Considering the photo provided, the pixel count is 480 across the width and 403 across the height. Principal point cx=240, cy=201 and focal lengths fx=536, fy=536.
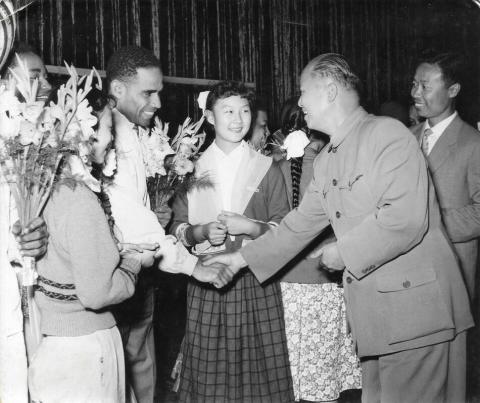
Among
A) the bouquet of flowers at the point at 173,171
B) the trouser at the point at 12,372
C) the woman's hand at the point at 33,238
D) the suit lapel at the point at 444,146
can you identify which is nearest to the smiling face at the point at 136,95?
the bouquet of flowers at the point at 173,171

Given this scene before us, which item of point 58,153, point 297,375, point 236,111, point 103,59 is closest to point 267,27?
point 103,59

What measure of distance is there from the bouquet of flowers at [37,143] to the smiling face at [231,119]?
1.20 meters

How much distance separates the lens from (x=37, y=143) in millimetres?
1875

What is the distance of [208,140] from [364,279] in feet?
12.6

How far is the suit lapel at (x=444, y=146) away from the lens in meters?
3.38

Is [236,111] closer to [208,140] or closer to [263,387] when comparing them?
[263,387]

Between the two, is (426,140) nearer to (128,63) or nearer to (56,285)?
(128,63)

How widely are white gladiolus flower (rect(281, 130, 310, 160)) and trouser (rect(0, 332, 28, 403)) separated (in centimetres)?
173

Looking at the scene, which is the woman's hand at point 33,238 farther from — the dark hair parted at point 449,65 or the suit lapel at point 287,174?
the dark hair parted at point 449,65

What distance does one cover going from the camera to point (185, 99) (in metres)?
6.06

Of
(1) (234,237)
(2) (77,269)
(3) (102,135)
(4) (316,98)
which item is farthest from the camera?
(1) (234,237)

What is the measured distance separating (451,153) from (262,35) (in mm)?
A: 3959

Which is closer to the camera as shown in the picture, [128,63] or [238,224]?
[238,224]

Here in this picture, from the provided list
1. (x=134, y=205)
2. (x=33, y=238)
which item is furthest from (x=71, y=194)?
(x=134, y=205)
